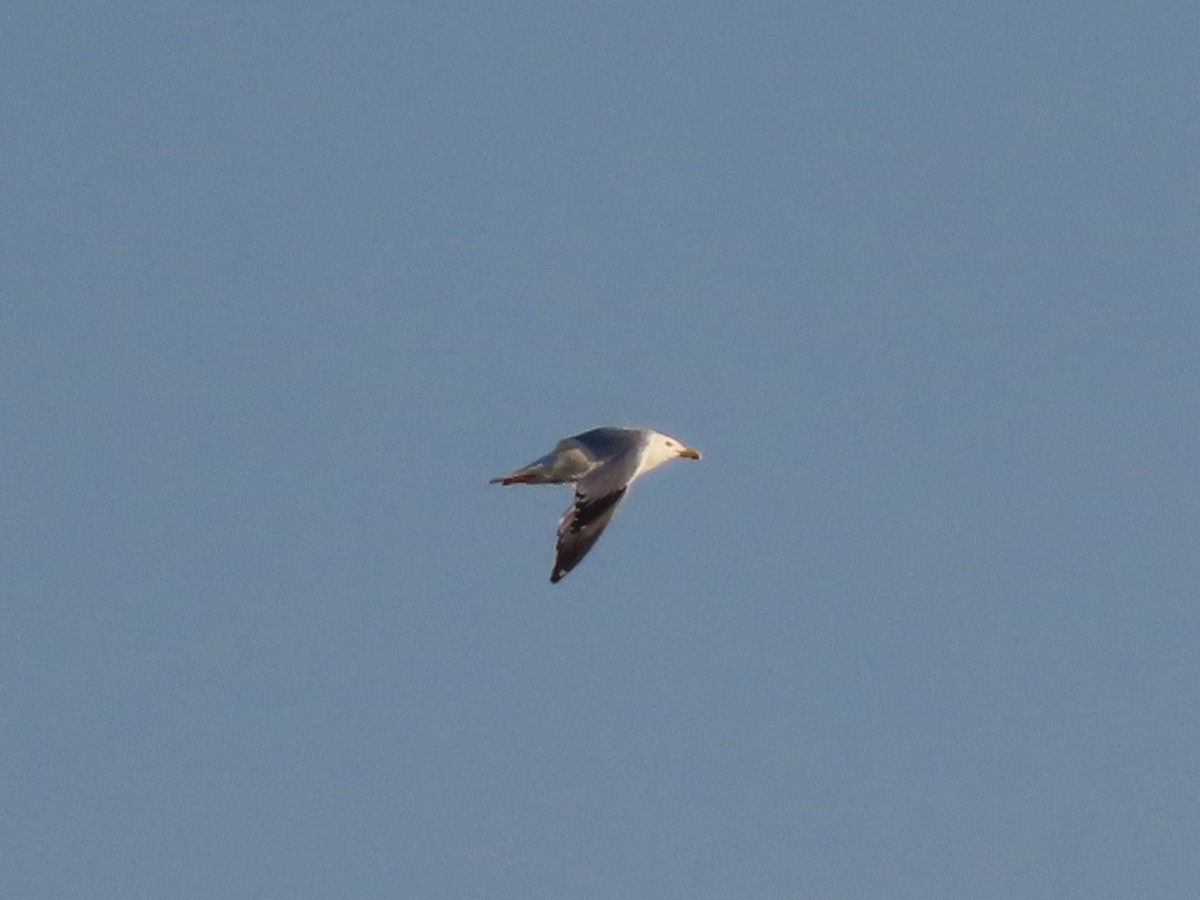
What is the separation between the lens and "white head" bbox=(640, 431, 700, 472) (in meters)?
26.7

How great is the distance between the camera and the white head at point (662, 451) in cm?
2669

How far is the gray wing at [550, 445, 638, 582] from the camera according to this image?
Result: 24000 mm

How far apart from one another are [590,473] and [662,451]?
8.07ft

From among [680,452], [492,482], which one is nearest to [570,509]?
[492,482]

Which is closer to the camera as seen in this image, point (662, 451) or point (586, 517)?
point (586, 517)

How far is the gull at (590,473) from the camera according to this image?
78.9 ft

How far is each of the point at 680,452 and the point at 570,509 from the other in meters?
4.03

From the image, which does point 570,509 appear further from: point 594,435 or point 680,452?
point 680,452

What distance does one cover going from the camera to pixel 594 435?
26250 millimetres

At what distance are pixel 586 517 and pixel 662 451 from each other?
350cm

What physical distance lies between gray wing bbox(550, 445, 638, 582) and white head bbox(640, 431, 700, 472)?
3.92 ft

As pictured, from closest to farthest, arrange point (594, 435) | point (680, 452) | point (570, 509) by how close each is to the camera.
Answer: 1. point (570, 509)
2. point (594, 435)
3. point (680, 452)

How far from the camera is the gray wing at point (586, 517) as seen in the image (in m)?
24.0

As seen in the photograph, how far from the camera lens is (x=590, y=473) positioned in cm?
2516
